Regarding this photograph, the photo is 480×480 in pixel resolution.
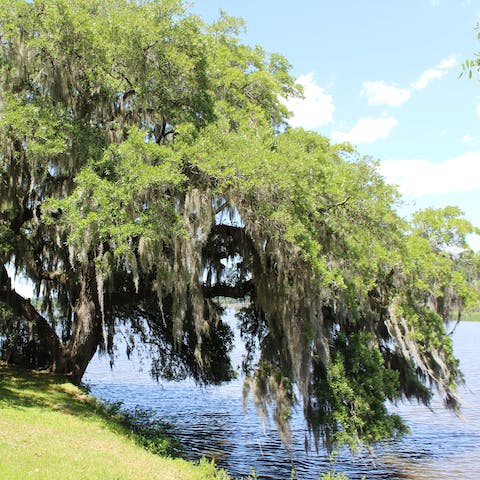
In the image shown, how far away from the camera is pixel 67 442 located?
321 inches

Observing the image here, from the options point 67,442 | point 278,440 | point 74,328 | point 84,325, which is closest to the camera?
point 67,442

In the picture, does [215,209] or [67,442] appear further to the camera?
[215,209]

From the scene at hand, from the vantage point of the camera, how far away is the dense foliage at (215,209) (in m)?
10.4

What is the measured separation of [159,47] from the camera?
11.5m

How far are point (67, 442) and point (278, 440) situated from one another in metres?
8.66

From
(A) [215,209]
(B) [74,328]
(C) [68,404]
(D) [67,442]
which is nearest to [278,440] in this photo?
(B) [74,328]

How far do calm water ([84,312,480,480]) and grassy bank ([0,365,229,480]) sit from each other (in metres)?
3.05

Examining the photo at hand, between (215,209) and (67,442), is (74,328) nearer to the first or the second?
(215,209)

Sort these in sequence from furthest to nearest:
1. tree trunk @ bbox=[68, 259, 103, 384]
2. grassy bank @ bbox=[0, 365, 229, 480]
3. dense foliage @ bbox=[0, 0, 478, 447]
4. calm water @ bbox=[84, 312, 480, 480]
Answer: tree trunk @ bbox=[68, 259, 103, 384] < calm water @ bbox=[84, 312, 480, 480] < dense foliage @ bbox=[0, 0, 478, 447] < grassy bank @ bbox=[0, 365, 229, 480]

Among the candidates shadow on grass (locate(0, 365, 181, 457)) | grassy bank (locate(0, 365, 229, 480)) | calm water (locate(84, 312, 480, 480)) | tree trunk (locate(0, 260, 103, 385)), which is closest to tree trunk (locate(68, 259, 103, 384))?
tree trunk (locate(0, 260, 103, 385))

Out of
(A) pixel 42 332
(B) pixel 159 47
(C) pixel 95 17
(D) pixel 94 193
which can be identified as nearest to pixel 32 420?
(D) pixel 94 193

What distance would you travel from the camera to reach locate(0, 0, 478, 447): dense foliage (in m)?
10.4

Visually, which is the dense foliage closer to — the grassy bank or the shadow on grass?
the shadow on grass

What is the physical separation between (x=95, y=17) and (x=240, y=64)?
4034 millimetres
